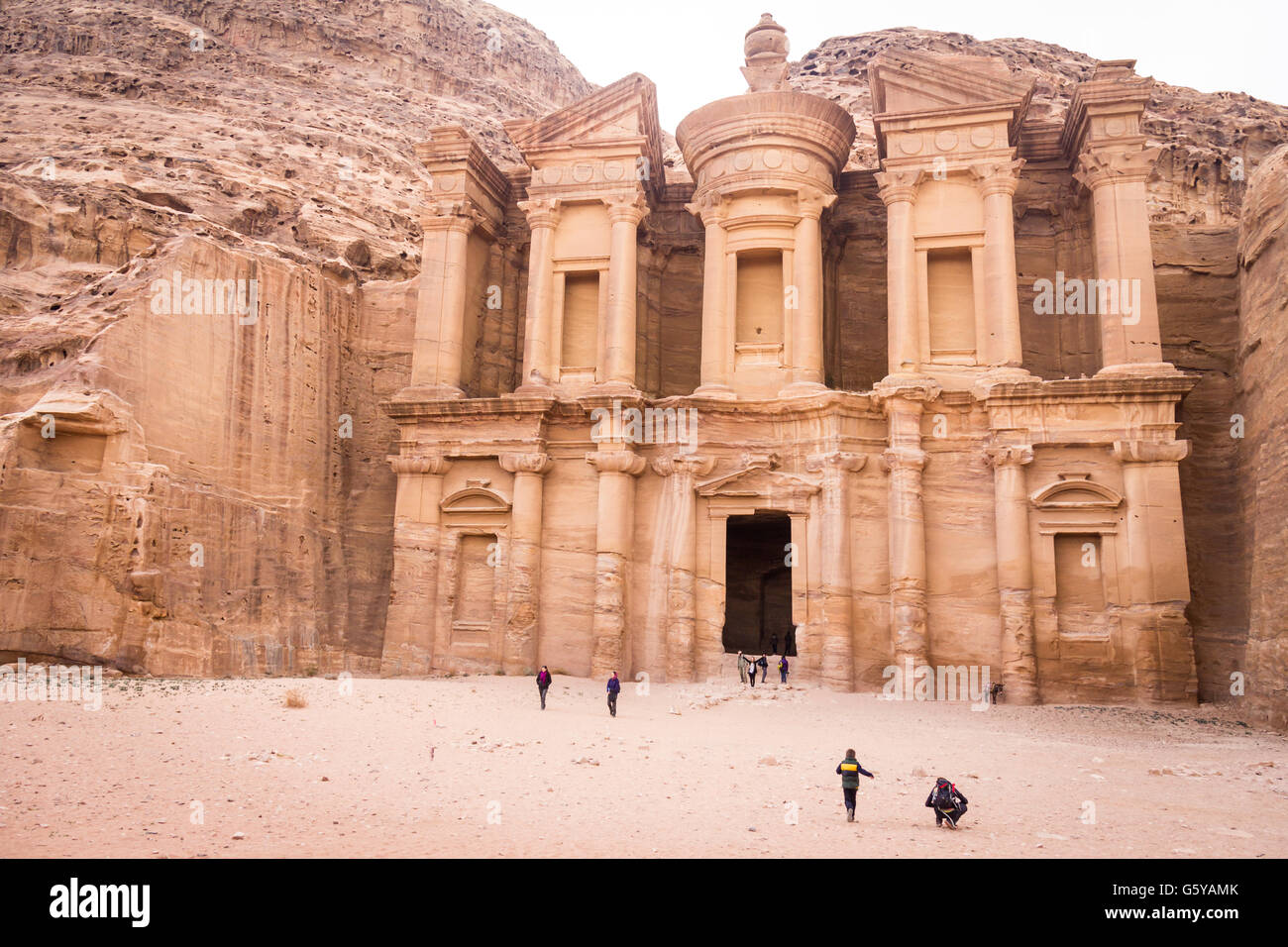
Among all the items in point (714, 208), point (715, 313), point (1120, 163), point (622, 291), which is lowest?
point (715, 313)

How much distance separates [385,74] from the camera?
180ft

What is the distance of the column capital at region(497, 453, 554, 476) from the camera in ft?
77.9

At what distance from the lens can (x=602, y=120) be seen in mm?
25859

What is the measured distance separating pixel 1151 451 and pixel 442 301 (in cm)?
1776

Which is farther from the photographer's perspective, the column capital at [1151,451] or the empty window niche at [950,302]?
the empty window niche at [950,302]

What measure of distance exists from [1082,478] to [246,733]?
57.9 ft

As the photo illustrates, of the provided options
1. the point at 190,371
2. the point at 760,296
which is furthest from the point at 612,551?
the point at 190,371

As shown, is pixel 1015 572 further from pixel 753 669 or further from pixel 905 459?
pixel 753 669

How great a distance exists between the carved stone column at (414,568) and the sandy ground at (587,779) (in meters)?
5.30

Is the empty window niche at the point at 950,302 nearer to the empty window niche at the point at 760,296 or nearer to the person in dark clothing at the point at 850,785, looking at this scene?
the empty window niche at the point at 760,296

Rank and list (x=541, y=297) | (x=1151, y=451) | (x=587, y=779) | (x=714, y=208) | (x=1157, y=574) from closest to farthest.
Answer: (x=587, y=779) → (x=1157, y=574) → (x=1151, y=451) → (x=714, y=208) → (x=541, y=297)

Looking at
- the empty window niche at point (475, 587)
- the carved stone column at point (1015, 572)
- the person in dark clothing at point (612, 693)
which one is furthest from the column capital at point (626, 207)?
the person in dark clothing at point (612, 693)

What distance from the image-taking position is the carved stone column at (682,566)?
877 inches

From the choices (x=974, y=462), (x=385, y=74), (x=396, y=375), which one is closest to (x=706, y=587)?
(x=974, y=462)
